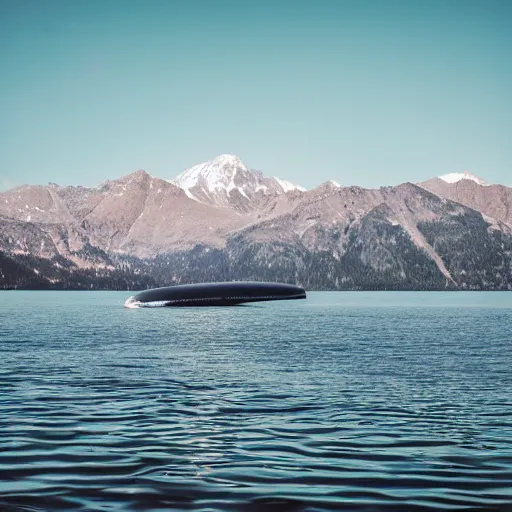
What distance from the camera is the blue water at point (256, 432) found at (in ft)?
71.2

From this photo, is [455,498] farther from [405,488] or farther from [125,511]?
[125,511]

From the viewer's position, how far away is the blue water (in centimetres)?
2169

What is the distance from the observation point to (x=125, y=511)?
1977 cm

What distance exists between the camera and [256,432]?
31.3 metres

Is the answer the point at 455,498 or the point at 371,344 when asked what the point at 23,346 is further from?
the point at 455,498

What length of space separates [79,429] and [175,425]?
405 cm

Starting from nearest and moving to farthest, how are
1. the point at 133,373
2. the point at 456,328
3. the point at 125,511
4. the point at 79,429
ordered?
the point at 125,511, the point at 79,429, the point at 133,373, the point at 456,328

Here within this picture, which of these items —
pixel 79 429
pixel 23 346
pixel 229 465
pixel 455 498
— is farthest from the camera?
pixel 23 346

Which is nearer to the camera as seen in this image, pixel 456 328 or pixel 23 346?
pixel 23 346

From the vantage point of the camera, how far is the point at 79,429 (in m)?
32.1

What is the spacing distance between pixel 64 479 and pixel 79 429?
8.83m

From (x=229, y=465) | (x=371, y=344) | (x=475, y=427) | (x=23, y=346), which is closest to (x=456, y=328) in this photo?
(x=371, y=344)

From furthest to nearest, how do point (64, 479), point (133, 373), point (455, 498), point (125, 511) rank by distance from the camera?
point (133, 373)
point (64, 479)
point (455, 498)
point (125, 511)

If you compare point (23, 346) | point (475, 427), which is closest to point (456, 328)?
point (23, 346)
